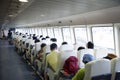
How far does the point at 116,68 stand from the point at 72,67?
3.86 feet

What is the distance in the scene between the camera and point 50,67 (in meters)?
5.62

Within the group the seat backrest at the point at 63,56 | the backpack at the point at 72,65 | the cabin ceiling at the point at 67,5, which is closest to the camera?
the cabin ceiling at the point at 67,5

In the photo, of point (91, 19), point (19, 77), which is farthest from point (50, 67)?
point (91, 19)

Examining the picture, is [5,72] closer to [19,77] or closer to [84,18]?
[19,77]

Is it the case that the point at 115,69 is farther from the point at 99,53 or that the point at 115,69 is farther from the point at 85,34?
the point at 85,34

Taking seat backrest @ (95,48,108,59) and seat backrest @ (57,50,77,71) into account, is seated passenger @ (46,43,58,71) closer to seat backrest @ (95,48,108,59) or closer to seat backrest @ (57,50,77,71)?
seat backrest @ (57,50,77,71)

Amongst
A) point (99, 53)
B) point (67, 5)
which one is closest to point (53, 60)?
point (99, 53)

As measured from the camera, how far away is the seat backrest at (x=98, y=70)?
125 inches

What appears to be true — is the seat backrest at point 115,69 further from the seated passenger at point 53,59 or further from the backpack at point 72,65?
the seated passenger at point 53,59

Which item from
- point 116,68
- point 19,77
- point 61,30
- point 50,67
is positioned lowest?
point 19,77

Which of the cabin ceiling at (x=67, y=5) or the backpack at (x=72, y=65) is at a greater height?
the cabin ceiling at (x=67, y=5)

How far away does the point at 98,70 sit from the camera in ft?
10.7

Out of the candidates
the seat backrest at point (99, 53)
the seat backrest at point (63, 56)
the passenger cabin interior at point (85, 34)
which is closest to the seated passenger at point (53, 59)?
the passenger cabin interior at point (85, 34)

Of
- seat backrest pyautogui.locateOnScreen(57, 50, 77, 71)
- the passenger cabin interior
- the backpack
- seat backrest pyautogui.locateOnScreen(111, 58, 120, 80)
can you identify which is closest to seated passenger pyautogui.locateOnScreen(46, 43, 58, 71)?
the passenger cabin interior
